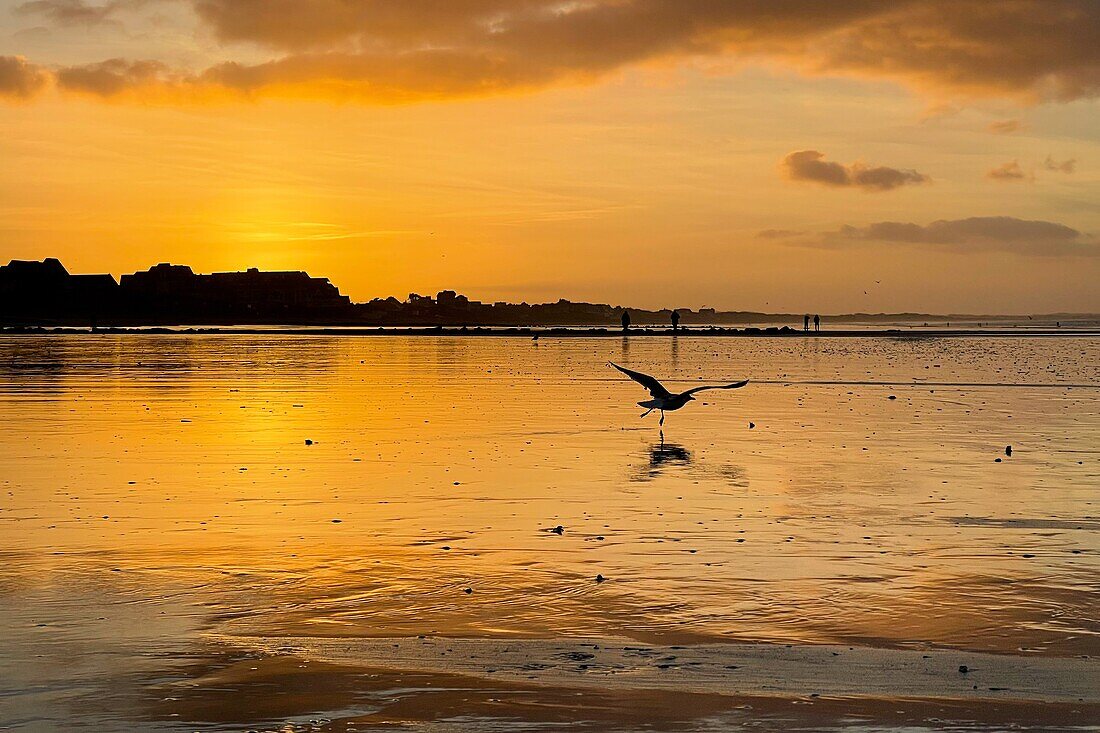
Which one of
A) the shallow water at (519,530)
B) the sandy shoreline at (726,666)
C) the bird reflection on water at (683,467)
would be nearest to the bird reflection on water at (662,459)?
the bird reflection on water at (683,467)

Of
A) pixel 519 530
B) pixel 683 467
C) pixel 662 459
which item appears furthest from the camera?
pixel 662 459

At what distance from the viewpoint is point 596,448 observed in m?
22.4

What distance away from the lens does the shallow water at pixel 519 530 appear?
32.0 feet

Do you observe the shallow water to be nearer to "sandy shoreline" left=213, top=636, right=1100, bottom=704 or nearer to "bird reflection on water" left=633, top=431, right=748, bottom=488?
"bird reflection on water" left=633, top=431, right=748, bottom=488

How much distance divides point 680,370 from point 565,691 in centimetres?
4344

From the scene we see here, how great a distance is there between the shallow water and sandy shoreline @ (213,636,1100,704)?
322mm

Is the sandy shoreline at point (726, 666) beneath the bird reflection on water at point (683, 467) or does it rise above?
beneath

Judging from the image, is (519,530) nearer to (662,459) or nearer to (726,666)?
(726,666)

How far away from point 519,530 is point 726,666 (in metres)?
5.53

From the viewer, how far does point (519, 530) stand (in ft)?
46.3

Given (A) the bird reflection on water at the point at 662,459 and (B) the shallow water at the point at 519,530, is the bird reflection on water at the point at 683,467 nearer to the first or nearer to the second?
(A) the bird reflection on water at the point at 662,459

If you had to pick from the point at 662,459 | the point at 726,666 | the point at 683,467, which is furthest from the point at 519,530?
the point at 662,459

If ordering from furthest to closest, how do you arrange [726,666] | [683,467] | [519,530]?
[683,467] → [519,530] → [726,666]

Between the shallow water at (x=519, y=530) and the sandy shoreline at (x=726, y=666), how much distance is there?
1.05ft
